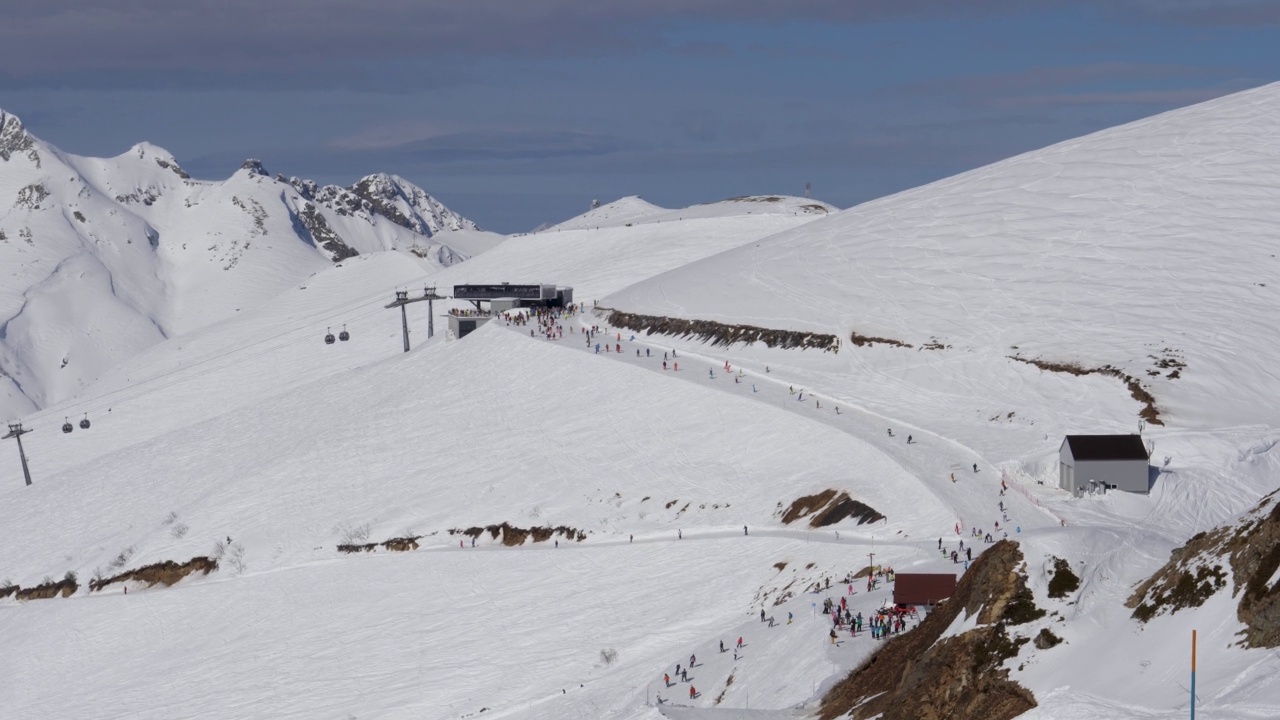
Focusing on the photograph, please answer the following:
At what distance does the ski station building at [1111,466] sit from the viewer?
47438 millimetres

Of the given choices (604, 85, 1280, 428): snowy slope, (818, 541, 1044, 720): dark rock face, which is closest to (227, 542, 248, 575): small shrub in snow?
(604, 85, 1280, 428): snowy slope

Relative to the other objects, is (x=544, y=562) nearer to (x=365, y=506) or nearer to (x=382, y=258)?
(x=365, y=506)

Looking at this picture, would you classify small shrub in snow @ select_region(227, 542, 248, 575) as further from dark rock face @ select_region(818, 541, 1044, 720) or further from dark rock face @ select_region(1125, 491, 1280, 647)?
dark rock face @ select_region(1125, 491, 1280, 647)

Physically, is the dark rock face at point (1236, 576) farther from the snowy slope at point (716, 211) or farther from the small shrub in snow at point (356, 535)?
the snowy slope at point (716, 211)

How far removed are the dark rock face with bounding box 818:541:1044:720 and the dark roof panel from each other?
21.6 meters

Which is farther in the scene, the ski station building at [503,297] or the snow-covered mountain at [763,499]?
the ski station building at [503,297]

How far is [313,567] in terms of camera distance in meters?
63.1

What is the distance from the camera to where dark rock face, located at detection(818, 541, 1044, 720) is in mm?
22906

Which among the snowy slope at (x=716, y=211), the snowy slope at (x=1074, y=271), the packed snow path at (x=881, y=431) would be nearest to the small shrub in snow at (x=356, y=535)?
the packed snow path at (x=881, y=431)

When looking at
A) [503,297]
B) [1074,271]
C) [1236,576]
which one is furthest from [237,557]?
[1236,576]

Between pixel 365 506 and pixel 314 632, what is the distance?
13562mm

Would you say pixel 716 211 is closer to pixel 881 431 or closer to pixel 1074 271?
pixel 1074 271

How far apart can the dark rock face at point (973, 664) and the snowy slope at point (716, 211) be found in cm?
11653

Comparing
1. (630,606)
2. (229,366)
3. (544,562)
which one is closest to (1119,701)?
(630,606)
